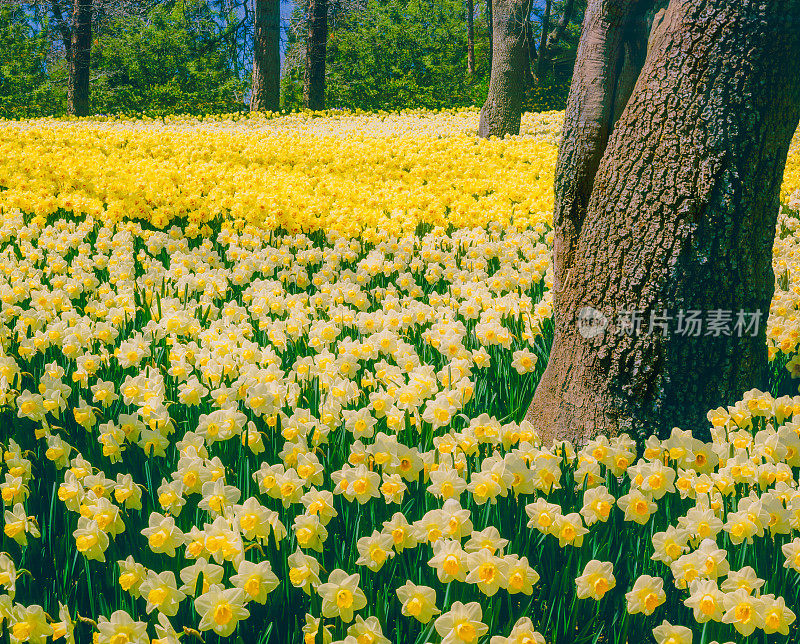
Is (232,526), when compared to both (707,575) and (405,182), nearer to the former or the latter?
(707,575)

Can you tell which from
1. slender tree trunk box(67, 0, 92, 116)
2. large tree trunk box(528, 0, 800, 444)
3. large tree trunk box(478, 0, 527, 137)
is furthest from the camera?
slender tree trunk box(67, 0, 92, 116)

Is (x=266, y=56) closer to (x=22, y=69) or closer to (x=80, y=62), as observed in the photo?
(x=80, y=62)

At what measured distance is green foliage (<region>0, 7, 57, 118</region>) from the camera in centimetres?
3569

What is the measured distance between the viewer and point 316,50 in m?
21.6

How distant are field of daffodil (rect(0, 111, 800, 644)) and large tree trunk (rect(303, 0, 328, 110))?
60.4 ft

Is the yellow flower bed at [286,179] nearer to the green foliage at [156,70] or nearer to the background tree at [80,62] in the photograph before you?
the background tree at [80,62]

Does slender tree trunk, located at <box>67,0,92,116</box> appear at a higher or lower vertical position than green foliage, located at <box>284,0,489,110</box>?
lower

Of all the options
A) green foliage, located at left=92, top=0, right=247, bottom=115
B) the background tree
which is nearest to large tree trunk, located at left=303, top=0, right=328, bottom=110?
the background tree

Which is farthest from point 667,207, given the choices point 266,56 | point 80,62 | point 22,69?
point 22,69

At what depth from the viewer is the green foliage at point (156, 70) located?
34031 mm

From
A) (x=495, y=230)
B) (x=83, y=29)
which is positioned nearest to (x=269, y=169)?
(x=495, y=230)

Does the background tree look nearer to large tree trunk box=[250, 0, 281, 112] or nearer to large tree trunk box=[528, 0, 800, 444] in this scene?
large tree trunk box=[250, 0, 281, 112]

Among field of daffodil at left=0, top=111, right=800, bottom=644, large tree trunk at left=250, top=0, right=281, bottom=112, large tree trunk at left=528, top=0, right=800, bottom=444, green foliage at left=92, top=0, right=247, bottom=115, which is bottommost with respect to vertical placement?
field of daffodil at left=0, top=111, right=800, bottom=644

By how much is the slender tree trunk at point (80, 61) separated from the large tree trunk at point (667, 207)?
24101 mm
